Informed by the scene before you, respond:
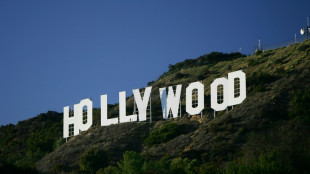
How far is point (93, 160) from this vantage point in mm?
65812

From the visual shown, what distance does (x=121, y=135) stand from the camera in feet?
242

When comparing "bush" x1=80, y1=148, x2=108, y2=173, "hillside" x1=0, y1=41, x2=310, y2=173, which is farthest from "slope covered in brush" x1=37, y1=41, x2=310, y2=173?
"bush" x1=80, y1=148, x2=108, y2=173

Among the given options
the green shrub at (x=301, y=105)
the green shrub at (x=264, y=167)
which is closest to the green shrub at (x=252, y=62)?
the green shrub at (x=301, y=105)

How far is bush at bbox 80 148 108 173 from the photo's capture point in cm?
6531

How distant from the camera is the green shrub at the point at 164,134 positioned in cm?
6900

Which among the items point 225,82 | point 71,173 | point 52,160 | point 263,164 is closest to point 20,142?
point 52,160

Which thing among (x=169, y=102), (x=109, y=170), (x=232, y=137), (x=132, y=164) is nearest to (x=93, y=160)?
(x=109, y=170)

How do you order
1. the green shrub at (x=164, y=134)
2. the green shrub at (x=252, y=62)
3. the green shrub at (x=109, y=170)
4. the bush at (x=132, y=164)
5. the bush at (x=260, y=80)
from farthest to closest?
the green shrub at (x=252, y=62)
the bush at (x=260, y=80)
the green shrub at (x=164, y=134)
the green shrub at (x=109, y=170)
the bush at (x=132, y=164)

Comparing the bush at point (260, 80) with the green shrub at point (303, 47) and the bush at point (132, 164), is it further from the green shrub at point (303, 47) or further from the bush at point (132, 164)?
the bush at point (132, 164)

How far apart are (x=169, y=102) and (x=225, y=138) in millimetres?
11873

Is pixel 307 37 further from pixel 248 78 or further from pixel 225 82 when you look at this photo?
pixel 225 82

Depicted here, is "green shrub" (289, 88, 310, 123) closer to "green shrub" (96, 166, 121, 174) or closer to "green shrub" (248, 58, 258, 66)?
"green shrub" (248, 58, 258, 66)

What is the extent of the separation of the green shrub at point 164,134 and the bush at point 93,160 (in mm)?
5783

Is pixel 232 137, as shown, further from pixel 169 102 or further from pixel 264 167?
pixel 264 167
